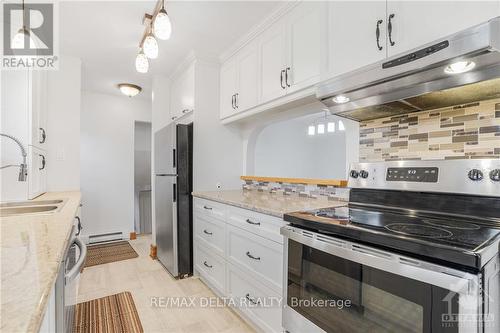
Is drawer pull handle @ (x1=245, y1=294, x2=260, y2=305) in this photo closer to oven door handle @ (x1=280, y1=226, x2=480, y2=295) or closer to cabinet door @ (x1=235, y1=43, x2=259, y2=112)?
oven door handle @ (x1=280, y1=226, x2=480, y2=295)

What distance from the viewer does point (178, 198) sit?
8.15 ft

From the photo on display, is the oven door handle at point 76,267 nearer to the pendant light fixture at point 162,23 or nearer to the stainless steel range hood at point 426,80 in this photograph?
the pendant light fixture at point 162,23

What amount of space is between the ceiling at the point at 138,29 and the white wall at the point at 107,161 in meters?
0.94

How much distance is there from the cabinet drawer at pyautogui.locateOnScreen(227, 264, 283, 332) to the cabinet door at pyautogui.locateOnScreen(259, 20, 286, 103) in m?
1.39

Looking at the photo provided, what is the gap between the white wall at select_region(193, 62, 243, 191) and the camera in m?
2.63

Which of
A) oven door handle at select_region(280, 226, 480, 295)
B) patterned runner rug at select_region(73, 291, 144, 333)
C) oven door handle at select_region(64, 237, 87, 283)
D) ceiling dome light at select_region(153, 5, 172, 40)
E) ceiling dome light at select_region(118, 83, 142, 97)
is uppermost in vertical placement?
ceiling dome light at select_region(118, 83, 142, 97)

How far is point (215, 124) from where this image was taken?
274 cm

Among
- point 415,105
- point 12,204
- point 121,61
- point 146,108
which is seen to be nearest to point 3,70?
point 12,204

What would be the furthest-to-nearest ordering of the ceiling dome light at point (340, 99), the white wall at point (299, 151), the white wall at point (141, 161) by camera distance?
the white wall at point (141, 161), the white wall at point (299, 151), the ceiling dome light at point (340, 99)

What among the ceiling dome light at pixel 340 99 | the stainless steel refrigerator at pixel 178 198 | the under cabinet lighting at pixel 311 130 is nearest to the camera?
the ceiling dome light at pixel 340 99

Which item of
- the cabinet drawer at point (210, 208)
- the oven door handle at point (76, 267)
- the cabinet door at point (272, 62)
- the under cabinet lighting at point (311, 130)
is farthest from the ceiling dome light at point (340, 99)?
the under cabinet lighting at point (311, 130)

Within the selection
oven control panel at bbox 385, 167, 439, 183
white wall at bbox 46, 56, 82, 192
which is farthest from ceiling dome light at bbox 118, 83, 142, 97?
oven control panel at bbox 385, 167, 439, 183

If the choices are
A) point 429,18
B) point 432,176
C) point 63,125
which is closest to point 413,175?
point 432,176

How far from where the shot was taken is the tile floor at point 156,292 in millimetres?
1736
